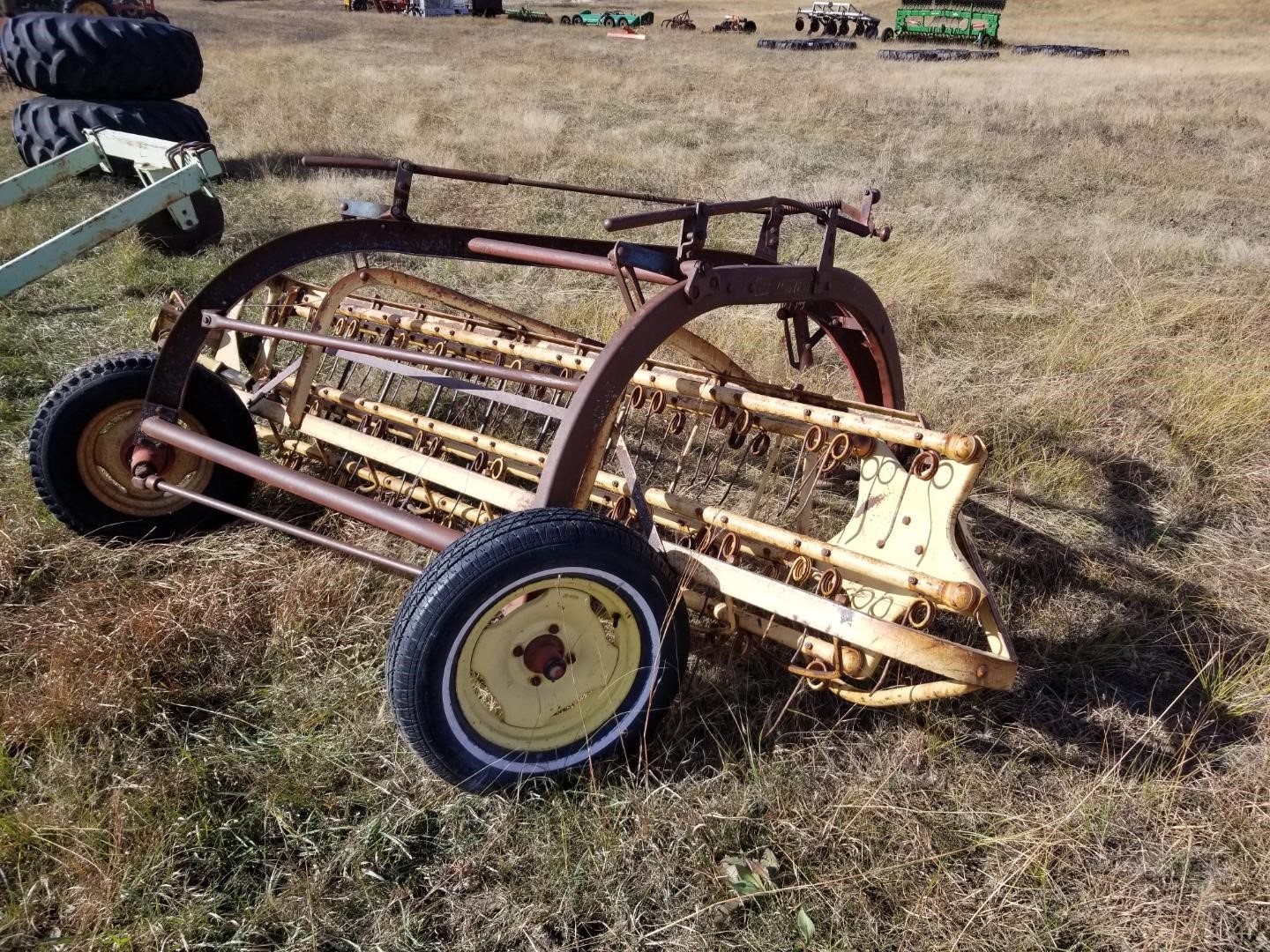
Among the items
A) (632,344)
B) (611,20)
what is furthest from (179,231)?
(611,20)

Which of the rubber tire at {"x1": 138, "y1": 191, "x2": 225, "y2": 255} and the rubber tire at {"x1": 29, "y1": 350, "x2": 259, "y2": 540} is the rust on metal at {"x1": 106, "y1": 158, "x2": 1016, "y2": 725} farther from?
the rubber tire at {"x1": 138, "y1": 191, "x2": 225, "y2": 255}

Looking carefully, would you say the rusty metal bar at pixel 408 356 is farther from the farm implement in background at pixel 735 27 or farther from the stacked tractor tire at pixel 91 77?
the farm implement in background at pixel 735 27

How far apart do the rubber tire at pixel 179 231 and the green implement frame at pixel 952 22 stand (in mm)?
28581

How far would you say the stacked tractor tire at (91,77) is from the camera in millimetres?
7945

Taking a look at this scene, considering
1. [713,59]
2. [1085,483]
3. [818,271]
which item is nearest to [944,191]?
[1085,483]

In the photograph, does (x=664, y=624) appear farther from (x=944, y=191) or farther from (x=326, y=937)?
(x=944, y=191)

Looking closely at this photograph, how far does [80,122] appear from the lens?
314 inches

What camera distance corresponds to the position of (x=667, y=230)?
26.8 feet

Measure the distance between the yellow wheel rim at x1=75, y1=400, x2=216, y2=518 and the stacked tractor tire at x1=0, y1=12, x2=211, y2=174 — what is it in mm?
6042

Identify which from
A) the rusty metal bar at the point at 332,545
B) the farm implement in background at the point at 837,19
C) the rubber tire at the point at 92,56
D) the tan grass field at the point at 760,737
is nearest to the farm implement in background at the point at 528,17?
the farm implement in background at the point at 837,19

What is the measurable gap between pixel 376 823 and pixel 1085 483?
3.53 meters

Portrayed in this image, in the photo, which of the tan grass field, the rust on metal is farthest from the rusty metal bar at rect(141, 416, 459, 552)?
the tan grass field

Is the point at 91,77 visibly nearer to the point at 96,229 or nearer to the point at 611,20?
the point at 96,229

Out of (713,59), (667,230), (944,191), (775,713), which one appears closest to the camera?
(775,713)
